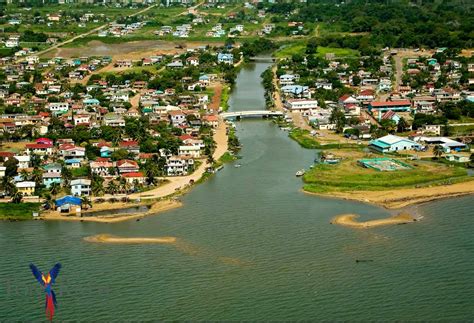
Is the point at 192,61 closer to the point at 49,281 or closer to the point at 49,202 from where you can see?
the point at 49,202

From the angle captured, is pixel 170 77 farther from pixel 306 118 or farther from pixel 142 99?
pixel 306 118

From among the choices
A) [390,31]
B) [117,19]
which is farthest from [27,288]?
[117,19]

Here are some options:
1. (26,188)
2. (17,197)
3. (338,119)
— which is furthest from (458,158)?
(17,197)

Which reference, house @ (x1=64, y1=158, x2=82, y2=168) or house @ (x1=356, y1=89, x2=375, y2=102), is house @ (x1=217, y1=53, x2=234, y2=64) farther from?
house @ (x1=64, y1=158, x2=82, y2=168)

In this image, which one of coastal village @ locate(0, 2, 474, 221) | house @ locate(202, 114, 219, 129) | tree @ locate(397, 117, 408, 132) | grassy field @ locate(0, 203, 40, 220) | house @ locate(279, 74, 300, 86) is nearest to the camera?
grassy field @ locate(0, 203, 40, 220)

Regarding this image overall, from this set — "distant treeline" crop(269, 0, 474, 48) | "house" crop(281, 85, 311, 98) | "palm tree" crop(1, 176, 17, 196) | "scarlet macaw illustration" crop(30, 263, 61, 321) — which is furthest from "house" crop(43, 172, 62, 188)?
"distant treeline" crop(269, 0, 474, 48)

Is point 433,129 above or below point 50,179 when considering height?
above

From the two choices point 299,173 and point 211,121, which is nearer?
point 299,173
